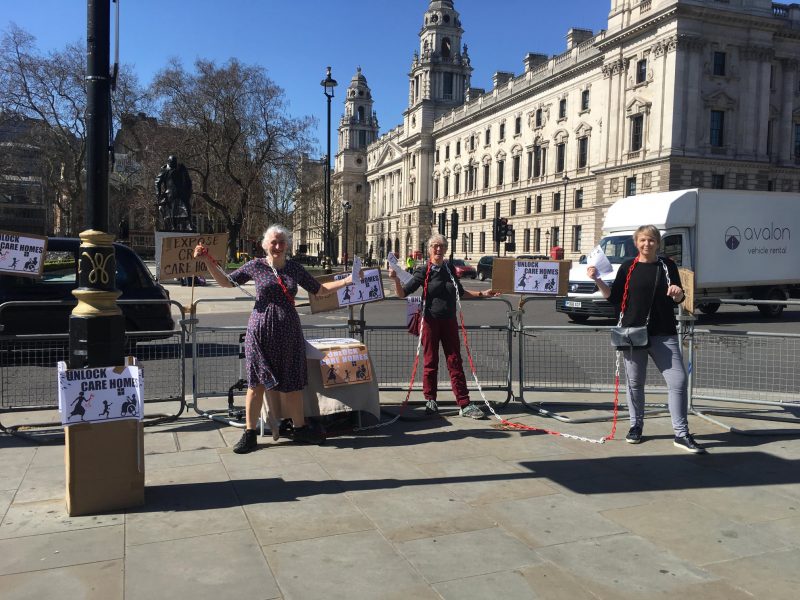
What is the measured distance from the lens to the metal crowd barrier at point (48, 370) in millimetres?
6543

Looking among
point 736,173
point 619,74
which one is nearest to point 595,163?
point 619,74

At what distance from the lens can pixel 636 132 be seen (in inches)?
2234

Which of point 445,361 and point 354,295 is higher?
point 354,295

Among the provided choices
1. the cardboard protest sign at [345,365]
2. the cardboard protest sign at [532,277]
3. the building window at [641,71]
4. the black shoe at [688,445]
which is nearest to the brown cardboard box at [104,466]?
the cardboard protest sign at [345,365]

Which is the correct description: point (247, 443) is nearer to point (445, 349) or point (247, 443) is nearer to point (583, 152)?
point (445, 349)

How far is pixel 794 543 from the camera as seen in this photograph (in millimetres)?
3783

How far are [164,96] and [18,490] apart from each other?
4143cm

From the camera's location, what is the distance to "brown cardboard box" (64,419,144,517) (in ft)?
13.5

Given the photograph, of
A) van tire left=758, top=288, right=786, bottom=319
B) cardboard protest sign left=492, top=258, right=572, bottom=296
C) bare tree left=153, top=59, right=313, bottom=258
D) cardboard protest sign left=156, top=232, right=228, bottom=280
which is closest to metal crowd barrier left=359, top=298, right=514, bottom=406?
cardboard protest sign left=492, top=258, right=572, bottom=296

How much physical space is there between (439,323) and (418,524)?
2.86 meters

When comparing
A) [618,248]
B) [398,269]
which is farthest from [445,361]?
[618,248]

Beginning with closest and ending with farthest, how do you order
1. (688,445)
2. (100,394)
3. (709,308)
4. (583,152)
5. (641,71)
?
(100,394)
(688,445)
(709,308)
(641,71)
(583,152)

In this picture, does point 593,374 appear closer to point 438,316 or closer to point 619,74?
point 438,316

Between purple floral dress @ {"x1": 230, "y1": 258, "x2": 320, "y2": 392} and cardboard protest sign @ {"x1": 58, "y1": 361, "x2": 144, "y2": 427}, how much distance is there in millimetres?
1277
